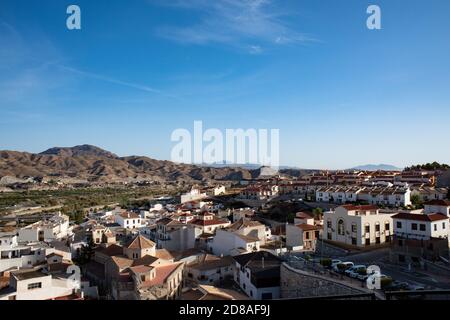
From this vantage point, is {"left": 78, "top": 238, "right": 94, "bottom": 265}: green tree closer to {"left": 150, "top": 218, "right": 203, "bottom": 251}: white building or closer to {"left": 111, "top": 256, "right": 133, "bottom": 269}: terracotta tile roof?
{"left": 150, "top": 218, "right": 203, "bottom": 251}: white building

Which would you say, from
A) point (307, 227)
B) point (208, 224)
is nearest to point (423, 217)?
point (307, 227)

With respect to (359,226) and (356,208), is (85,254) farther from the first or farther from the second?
(356,208)

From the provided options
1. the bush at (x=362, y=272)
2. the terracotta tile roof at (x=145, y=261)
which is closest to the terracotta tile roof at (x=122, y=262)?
the terracotta tile roof at (x=145, y=261)

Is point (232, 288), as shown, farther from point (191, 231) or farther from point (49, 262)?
point (49, 262)

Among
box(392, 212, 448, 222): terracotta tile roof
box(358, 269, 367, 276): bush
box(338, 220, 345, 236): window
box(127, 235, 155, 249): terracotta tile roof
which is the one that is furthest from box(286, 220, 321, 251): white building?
box(127, 235, 155, 249): terracotta tile roof

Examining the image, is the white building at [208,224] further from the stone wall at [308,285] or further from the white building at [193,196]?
the white building at [193,196]
